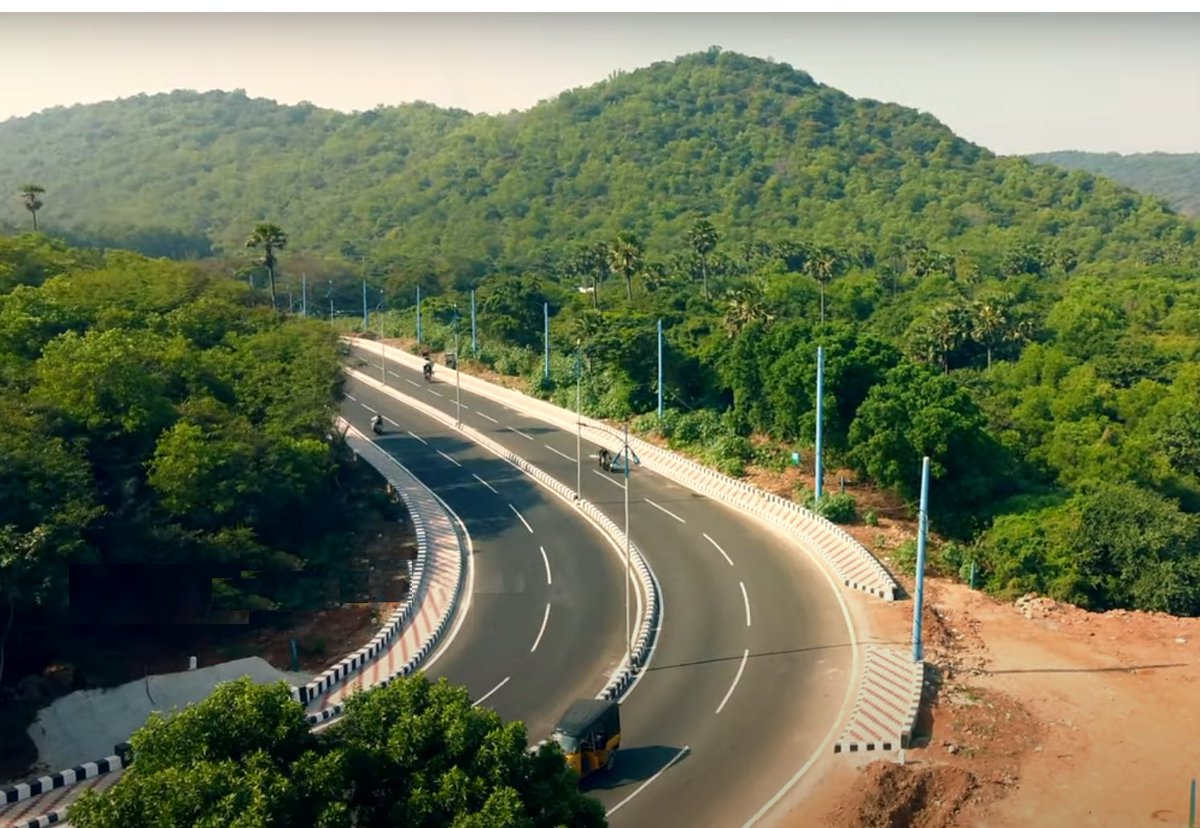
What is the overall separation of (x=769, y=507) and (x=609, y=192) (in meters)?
125

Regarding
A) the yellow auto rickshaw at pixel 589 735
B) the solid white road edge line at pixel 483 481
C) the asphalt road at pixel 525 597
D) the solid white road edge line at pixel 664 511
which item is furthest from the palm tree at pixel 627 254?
the yellow auto rickshaw at pixel 589 735

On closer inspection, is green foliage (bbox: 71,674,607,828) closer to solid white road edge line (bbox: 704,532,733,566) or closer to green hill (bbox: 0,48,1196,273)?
solid white road edge line (bbox: 704,532,733,566)

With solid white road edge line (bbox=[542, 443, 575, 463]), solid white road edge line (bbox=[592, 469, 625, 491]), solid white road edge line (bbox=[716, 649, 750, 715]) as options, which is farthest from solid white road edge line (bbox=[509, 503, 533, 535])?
solid white road edge line (bbox=[716, 649, 750, 715])

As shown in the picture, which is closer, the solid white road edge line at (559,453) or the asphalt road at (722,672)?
the asphalt road at (722,672)

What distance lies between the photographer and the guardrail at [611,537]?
31502 millimetres

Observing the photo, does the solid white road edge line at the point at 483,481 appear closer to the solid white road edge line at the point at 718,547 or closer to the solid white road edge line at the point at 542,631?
the solid white road edge line at the point at 718,547

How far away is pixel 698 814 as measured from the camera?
80.7 ft

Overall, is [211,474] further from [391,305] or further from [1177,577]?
[391,305]

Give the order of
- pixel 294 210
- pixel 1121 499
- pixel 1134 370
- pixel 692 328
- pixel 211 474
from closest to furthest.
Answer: pixel 211 474, pixel 1121 499, pixel 1134 370, pixel 692 328, pixel 294 210

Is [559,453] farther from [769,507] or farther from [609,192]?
[609,192]

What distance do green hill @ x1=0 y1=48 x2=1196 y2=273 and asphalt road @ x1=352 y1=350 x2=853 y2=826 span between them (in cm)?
7775

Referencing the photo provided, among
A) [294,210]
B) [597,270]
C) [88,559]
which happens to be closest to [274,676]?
[88,559]

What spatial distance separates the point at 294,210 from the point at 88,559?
491 ft

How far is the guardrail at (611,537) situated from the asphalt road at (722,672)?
42 centimetres
